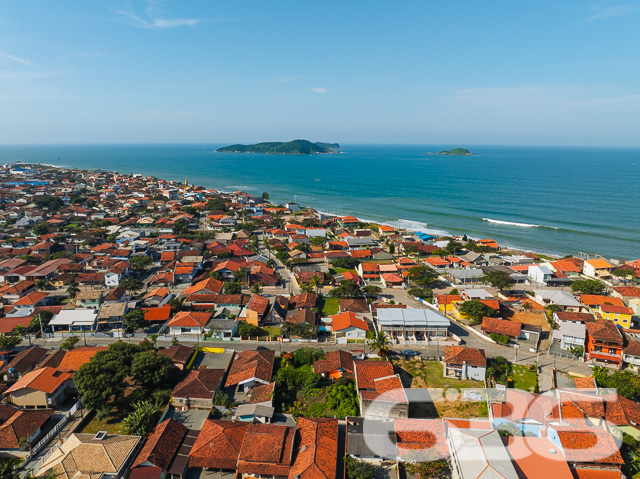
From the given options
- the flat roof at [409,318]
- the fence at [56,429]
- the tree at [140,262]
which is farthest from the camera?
the tree at [140,262]

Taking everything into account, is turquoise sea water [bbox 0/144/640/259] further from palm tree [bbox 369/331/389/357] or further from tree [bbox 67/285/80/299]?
tree [bbox 67/285/80/299]

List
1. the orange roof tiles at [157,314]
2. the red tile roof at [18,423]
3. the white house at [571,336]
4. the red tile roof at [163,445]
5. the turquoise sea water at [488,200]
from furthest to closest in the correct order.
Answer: the turquoise sea water at [488,200] → the orange roof tiles at [157,314] → the white house at [571,336] → the red tile roof at [18,423] → the red tile roof at [163,445]

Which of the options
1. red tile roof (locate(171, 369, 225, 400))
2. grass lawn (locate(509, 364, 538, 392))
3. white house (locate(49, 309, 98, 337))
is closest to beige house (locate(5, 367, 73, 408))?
red tile roof (locate(171, 369, 225, 400))

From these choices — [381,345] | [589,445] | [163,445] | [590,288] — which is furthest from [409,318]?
[590,288]

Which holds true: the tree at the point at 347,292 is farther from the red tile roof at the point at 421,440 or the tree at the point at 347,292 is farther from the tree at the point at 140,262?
the tree at the point at 140,262

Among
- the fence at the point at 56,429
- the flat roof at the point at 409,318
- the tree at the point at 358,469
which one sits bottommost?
the fence at the point at 56,429

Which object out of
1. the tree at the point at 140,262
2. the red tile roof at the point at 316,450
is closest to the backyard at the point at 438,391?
the red tile roof at the point at 316,450

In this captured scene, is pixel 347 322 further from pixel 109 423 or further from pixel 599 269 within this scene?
pixel 599 269
